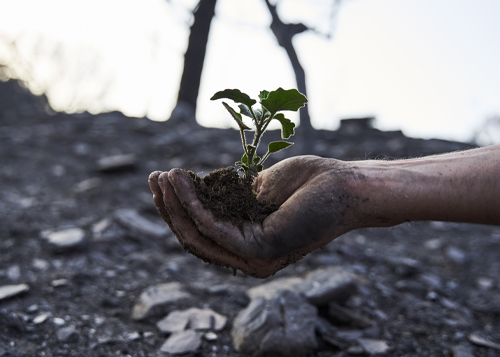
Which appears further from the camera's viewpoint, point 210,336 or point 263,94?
point 210,336

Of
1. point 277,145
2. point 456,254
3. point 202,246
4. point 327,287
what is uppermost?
point 277,145

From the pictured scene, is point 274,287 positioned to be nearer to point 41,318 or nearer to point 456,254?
point 41,318

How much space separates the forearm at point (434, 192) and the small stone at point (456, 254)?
2.52 metres

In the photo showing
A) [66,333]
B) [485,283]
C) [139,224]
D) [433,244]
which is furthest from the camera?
[433,244]

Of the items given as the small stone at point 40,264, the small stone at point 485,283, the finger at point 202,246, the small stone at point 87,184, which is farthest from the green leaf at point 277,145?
the small stone at point 87,184

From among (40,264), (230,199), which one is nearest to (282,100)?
(230,199)

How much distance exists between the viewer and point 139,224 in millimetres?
3643

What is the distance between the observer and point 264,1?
4.17 metres

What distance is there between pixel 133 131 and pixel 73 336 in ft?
16.2

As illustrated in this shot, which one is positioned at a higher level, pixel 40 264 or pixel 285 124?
pixel 285 124

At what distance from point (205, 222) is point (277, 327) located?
1.03 m

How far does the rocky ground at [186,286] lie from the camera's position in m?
2.13

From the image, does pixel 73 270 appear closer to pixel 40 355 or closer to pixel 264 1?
pixel 40 355

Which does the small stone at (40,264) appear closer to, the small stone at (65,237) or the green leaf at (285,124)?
the small stone at (65,237)
